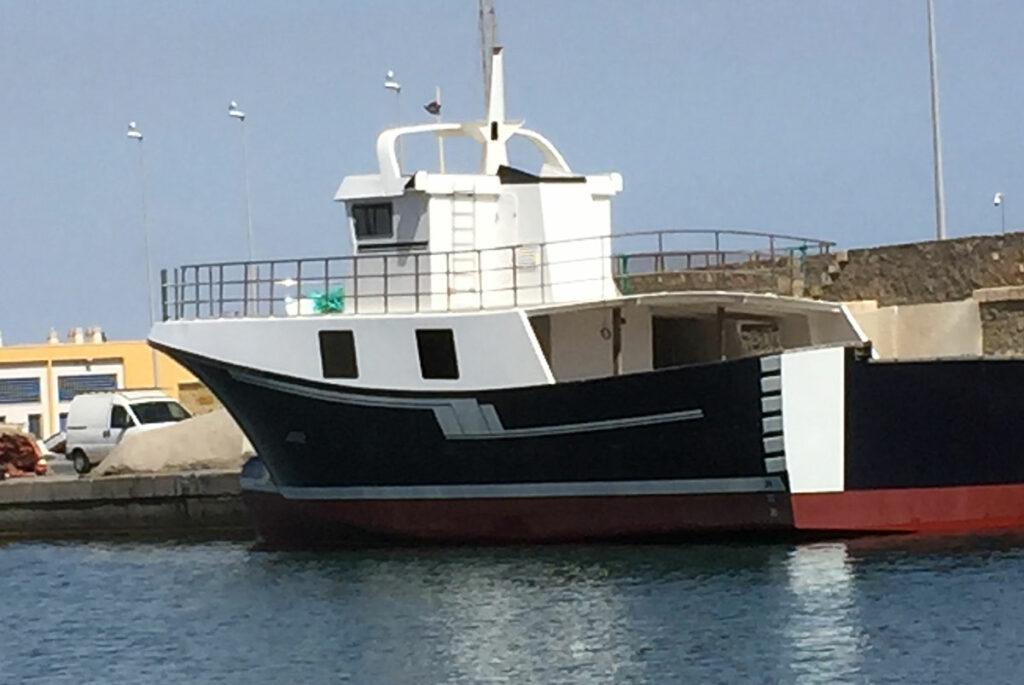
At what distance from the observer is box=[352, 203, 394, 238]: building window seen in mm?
32250

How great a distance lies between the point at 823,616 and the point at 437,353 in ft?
26.8

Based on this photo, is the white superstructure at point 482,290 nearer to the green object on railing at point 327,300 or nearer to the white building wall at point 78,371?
the green object on railing at point 327,300

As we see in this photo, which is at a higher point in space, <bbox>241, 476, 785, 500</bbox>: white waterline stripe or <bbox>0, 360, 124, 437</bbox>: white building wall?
→ <bbox>0, 360, 124, 437</bbox>: white building wall

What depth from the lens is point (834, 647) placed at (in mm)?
22062

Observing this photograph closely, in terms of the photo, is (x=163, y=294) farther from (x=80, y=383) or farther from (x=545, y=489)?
(x=80, y=383)

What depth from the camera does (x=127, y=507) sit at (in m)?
38.6

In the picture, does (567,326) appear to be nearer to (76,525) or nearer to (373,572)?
(373,572)

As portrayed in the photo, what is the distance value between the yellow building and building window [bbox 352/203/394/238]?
157 feet

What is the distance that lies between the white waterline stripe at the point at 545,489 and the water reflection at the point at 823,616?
101 cm

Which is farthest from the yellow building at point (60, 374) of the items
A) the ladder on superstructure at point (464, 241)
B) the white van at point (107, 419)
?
the ladder on superstructure at point (464, 241)

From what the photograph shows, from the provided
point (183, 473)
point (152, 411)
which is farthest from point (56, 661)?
point (152, 411)

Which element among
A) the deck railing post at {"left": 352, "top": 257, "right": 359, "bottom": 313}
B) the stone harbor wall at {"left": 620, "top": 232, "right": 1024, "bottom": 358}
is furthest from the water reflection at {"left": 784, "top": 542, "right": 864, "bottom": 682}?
the deck railing post at {"left": 352, "top": 257, "right": 359, "bottom": 313}

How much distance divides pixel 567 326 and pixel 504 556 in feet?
11.5

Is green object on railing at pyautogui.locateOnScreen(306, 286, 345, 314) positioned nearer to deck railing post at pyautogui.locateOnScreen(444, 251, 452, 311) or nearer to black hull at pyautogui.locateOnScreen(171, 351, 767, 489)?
black hull at pyautogui.locateOnScreen(171, 351, 767, 489)
